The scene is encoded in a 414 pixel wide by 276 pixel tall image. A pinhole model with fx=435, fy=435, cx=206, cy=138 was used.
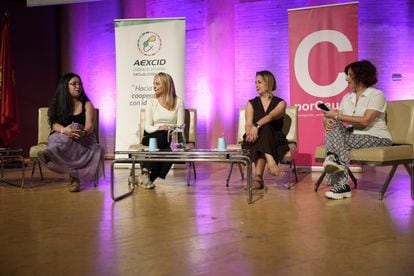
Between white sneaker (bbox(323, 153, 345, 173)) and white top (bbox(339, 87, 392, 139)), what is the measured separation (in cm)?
33

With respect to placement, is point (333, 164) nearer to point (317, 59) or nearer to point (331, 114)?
point (331, 114)

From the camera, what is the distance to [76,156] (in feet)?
12.9

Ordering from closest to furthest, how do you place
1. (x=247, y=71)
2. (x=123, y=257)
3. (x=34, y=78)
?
(x=123, y=257) < (x=247, y=71) < (x=34, y=78)

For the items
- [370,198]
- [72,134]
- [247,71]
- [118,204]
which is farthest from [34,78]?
[370,198]

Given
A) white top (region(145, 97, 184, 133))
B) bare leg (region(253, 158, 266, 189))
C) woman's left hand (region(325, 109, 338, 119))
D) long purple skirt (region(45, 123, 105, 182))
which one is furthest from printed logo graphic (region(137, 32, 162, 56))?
woman's left hand (region(325, 109, 338, 119))

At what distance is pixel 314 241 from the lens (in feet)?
6.87

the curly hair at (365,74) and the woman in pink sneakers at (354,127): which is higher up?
the curly hair at (365,74)

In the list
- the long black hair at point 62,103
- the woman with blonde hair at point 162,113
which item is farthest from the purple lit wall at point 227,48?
the long black hair at point 62,103

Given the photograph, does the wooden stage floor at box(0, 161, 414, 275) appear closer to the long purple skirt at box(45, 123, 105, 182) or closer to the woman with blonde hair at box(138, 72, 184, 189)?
the long purple skirt at box(45, 123, 105, 182)

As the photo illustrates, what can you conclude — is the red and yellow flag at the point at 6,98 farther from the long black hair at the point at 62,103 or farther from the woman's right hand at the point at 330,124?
the woman's right hand at the point at 330,124

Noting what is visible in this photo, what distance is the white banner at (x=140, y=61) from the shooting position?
5.49m

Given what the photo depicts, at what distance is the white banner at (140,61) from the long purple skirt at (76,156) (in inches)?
61.5

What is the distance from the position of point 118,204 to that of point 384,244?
6.24 feet

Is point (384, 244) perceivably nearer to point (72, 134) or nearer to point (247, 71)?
point (72, 134)
